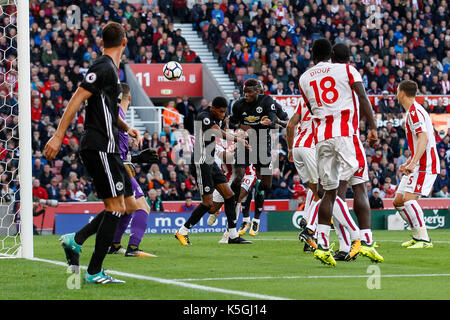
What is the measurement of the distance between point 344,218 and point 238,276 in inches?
80.4

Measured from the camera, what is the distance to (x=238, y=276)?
825 cm

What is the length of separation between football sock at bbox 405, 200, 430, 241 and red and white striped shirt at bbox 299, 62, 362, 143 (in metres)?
3.89

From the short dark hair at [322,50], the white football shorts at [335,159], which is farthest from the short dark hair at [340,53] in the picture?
the white football shorts at [335,159]

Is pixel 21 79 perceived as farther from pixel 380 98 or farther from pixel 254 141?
pixel 380 98

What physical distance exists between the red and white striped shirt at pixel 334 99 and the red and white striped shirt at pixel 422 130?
3274mm

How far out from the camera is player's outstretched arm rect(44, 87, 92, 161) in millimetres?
7020

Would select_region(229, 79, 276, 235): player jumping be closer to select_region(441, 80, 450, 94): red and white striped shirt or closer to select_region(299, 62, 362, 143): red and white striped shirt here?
select_region(299, 62, 362, 143): red and white striped shirt

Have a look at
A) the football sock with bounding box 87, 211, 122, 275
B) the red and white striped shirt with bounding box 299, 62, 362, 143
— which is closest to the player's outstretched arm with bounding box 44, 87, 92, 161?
the football sock with bounding box 87, 211, 122, 275

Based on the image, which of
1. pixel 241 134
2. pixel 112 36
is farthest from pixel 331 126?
pixel 241 134

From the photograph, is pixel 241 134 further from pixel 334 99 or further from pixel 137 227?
pixel 334 99

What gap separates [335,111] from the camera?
369 inches

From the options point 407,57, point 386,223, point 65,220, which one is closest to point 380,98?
point 407,57
